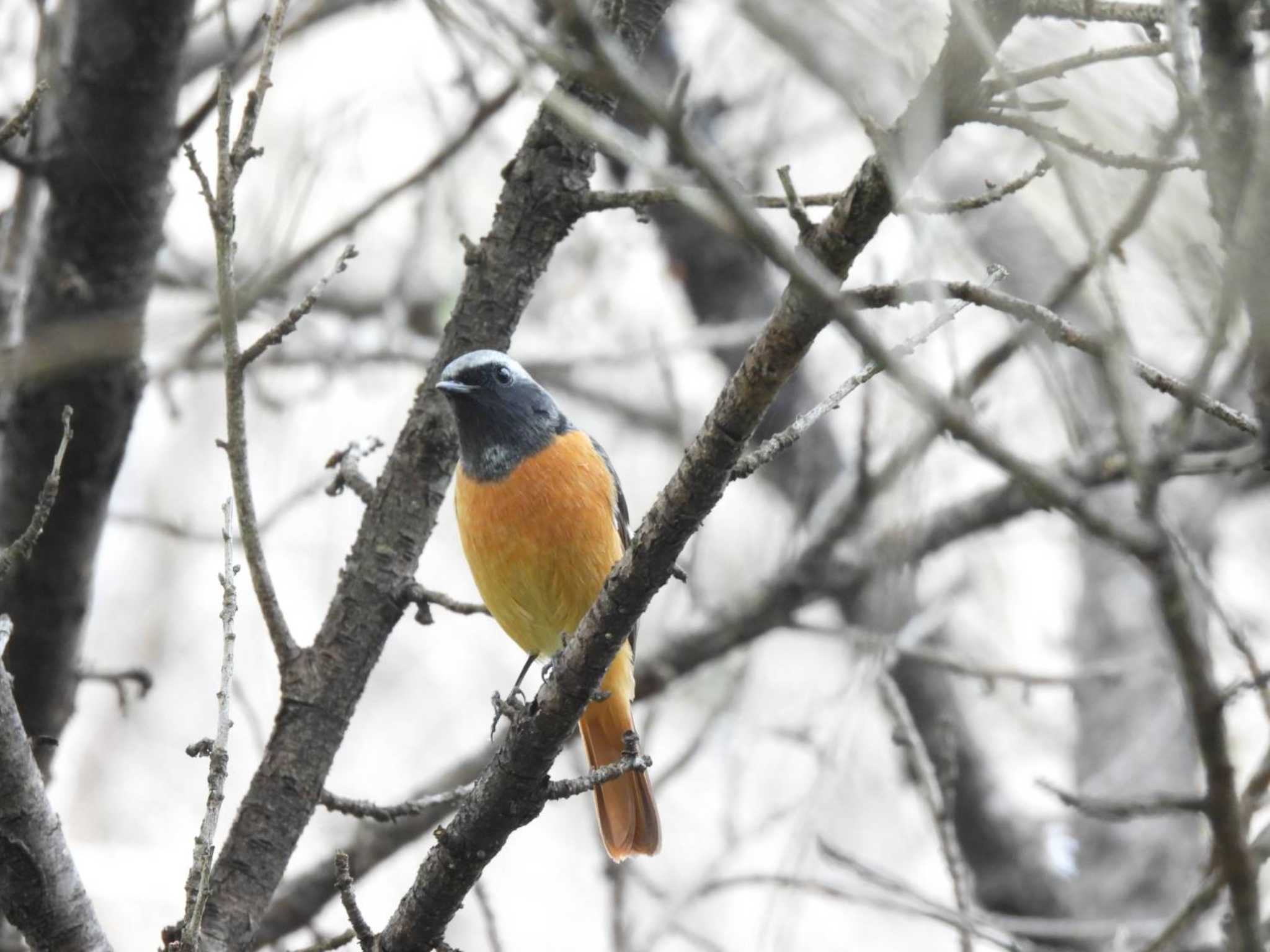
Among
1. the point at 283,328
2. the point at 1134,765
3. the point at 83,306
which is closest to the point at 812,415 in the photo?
the point at 283,328

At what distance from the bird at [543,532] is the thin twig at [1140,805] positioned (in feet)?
7.24

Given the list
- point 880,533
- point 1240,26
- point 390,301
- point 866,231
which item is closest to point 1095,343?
point 866,231

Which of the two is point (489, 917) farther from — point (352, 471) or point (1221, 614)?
point (1221, 614)

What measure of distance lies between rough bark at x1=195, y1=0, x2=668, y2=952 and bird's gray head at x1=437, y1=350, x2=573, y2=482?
26 centimetres

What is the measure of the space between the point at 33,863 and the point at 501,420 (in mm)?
2162

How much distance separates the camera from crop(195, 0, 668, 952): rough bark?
10.2ft

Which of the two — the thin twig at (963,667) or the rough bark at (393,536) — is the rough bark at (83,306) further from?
the thin twig at (963,667)

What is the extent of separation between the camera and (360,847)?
16.4ft

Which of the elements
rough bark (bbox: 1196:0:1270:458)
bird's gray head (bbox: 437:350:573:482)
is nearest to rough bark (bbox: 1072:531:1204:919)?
bird's gray head (bbox: 437:350:573:482)

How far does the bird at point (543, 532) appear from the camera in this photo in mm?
4121

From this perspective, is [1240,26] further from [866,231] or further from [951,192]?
[951,192]

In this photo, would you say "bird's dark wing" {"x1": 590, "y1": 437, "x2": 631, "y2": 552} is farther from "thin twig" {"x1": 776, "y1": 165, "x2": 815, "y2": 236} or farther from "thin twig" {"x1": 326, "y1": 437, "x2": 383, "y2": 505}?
"thin twig" {"x1": 776, "y1": 165, "x2": 815, "y2": 236}

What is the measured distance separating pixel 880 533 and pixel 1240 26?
13.5 ft

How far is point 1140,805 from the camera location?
159 centimetres
